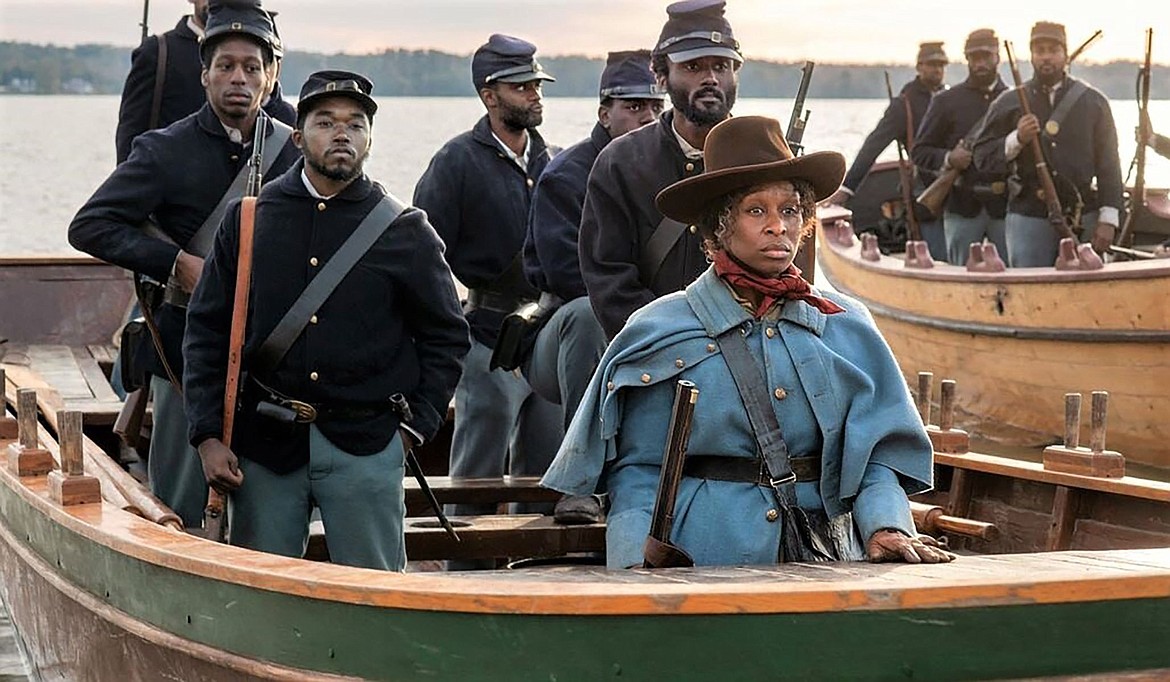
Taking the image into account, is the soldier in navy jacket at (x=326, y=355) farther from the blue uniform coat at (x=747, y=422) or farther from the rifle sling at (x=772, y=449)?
the rifle sling at (x=772, y=449)

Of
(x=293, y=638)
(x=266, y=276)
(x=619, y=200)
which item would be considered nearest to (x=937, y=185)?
(x=619, y=200)

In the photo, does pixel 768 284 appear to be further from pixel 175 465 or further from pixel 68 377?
pixel 68 377

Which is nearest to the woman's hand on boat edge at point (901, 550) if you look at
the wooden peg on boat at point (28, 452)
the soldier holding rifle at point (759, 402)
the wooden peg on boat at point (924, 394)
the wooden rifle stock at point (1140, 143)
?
the soldier holding rifle at point (759, 402)

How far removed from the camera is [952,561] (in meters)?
4.72

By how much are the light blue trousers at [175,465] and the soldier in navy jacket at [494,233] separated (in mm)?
1420

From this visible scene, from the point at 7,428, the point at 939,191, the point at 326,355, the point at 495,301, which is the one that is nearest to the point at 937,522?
the point at 326,355

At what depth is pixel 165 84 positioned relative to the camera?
8.55m

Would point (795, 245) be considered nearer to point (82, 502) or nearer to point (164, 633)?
point (164, 633)

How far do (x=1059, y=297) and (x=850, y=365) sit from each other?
7.76m

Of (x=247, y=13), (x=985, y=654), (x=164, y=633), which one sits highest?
(x=247, y=13)

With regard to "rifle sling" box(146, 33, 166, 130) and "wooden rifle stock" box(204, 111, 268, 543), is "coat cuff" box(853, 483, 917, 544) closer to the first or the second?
"wooden rifle stock" box(204, 111, 268, 543)

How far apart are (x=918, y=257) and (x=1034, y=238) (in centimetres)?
79

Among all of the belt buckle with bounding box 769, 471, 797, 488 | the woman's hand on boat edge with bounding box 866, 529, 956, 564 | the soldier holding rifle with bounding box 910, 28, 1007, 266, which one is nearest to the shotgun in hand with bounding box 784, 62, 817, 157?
the belt buckle with bounding box 769, 471, 797, 488

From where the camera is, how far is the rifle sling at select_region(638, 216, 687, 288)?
6.90 metres
